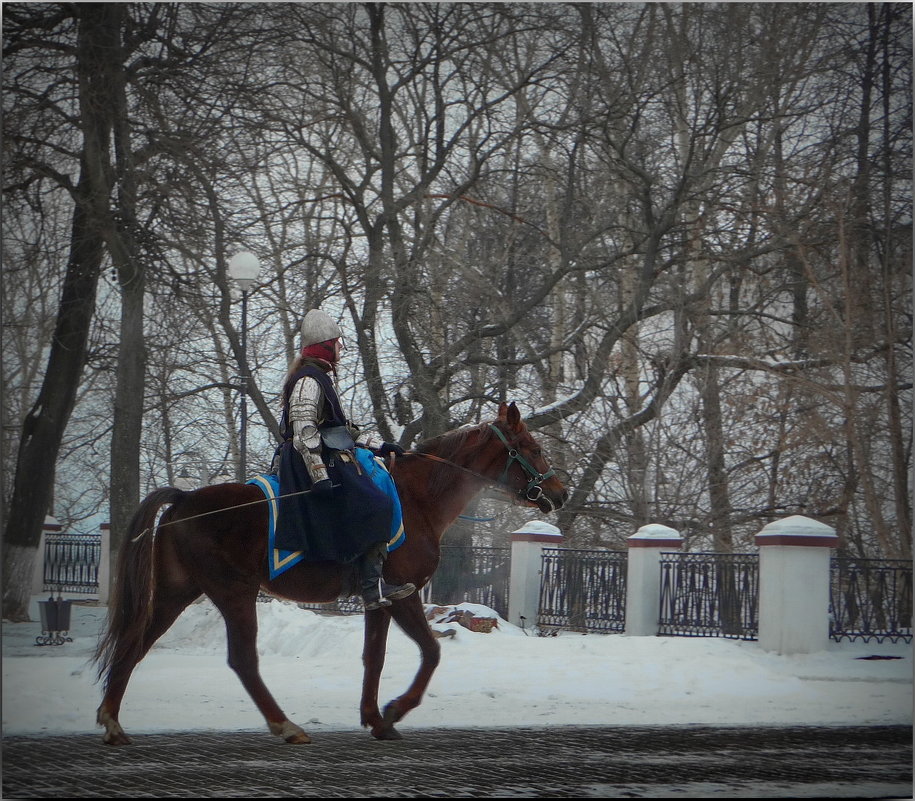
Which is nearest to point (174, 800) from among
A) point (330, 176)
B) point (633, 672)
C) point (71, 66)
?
point (633, 672)

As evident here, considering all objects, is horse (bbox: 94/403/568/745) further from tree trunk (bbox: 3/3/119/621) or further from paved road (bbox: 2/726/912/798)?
tree trunk (bbox: 3/3/119/621)

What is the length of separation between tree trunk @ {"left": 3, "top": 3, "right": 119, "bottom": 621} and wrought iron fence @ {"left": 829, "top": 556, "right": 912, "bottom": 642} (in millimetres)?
6565

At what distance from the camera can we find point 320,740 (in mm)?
5684

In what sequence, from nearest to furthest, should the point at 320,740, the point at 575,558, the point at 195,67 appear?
the point at 320,740 < the point at 195,67 < the point at 575,558

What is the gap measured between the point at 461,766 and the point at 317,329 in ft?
7.72

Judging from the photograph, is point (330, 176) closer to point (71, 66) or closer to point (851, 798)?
point (71, 66)

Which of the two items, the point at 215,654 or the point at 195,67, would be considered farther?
the point at 195,67

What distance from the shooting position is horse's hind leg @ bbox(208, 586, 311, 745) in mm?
5434

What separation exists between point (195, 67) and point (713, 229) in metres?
6.72

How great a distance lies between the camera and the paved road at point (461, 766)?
15.5 feet

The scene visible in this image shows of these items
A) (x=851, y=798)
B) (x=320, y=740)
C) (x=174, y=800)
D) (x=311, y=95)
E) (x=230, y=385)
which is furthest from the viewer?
(x=311, y=95)

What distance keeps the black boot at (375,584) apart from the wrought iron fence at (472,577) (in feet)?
22.9

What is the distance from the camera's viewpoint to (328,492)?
18.3ft

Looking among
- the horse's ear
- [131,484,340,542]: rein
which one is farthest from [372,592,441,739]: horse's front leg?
the horse's ear
